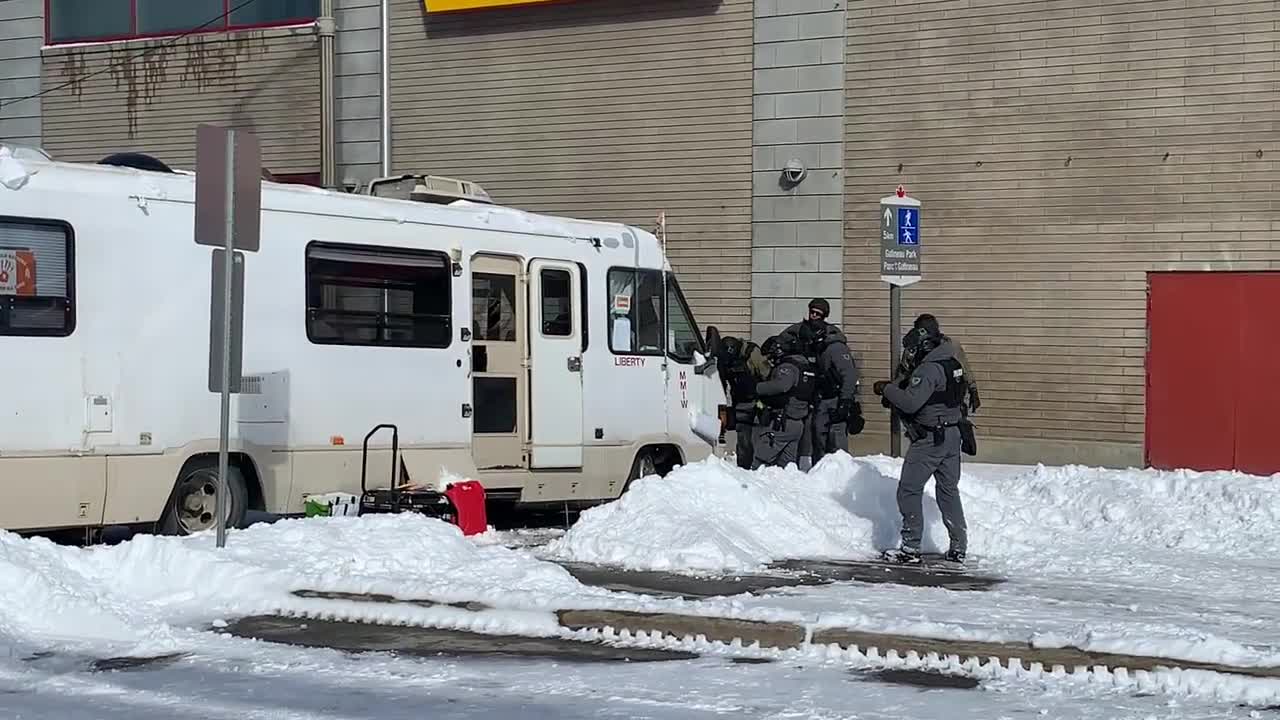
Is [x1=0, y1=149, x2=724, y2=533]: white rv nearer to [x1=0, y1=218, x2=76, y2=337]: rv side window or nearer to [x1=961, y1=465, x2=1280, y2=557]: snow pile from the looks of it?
[x1=0, y1=218, x2=76, y2=337]: rv side window

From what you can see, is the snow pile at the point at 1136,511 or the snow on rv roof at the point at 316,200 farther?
the snow pile at the point at 1136,511

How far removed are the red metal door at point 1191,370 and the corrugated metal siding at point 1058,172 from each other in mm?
192

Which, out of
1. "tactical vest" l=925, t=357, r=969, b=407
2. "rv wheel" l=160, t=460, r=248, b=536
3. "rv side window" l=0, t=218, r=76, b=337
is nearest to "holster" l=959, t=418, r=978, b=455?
"tactical vest" l=925, t=357, r=969, b=407

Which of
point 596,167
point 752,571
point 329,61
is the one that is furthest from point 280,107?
point 752,571

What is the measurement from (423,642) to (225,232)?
3.19m

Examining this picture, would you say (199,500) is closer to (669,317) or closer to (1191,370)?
(669,317)

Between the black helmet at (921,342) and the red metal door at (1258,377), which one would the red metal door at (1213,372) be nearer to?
the red metal door at (1258,377)

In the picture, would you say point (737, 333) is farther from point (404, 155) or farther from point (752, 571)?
point (752, 571)

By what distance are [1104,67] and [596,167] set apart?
697cm

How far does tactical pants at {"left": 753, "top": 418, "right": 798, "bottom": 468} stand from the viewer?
1655 centimetres

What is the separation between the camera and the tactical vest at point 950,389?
505 inches

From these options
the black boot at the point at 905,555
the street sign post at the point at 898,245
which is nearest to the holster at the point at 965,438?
the black boot at the point at 905,555

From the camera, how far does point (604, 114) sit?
2342 cm

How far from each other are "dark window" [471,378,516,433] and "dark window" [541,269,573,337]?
0.64 m
